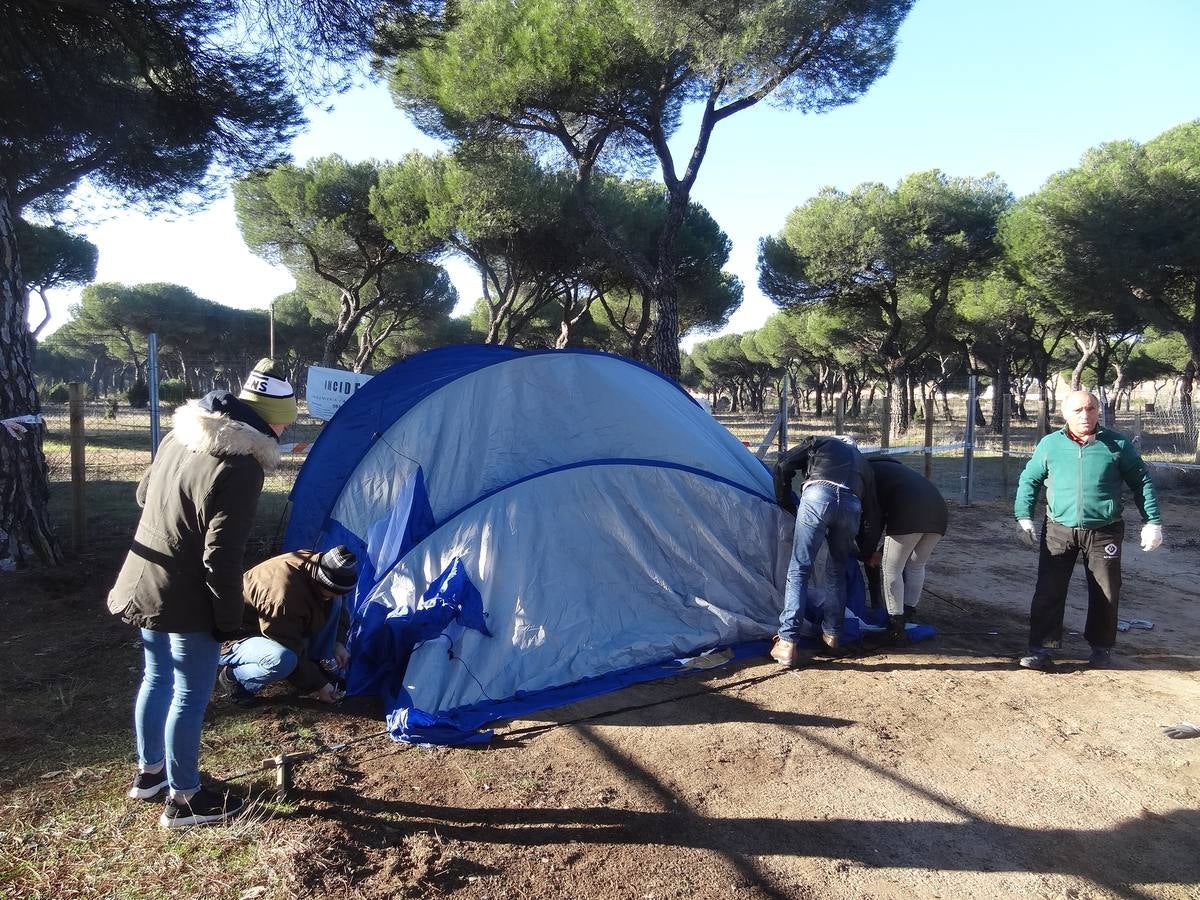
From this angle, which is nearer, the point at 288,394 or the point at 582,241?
the point at 288,394

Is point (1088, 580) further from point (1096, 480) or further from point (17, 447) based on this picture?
point (17, 447)

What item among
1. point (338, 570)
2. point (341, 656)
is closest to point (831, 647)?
point (341, 656)

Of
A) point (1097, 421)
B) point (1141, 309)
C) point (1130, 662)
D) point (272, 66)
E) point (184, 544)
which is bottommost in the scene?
point (1130, 662)

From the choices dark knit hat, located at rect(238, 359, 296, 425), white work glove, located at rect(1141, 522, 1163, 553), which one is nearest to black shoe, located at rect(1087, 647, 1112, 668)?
white work glove, located at rect(1141, 522, 1163, 553)

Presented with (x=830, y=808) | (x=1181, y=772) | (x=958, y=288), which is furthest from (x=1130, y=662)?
(x=958, y=288)

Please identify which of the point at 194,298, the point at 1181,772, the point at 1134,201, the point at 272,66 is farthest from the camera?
the point at 194,298

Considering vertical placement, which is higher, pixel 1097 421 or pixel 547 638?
pixel 1097 421

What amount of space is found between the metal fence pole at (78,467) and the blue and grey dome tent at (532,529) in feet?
8.02

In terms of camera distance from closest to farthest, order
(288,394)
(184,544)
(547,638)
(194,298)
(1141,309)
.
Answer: (184,544) < (288,394) < (547,638) < (1141,309) < (194,298)

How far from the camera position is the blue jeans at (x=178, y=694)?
8.75ft

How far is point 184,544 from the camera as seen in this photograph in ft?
8.50

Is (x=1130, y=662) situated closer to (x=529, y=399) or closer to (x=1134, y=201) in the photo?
(x=529, y=399)

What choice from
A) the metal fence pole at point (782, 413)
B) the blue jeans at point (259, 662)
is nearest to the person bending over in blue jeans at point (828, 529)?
the blue jeans at point (259, 662)

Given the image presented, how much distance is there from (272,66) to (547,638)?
5994mm
